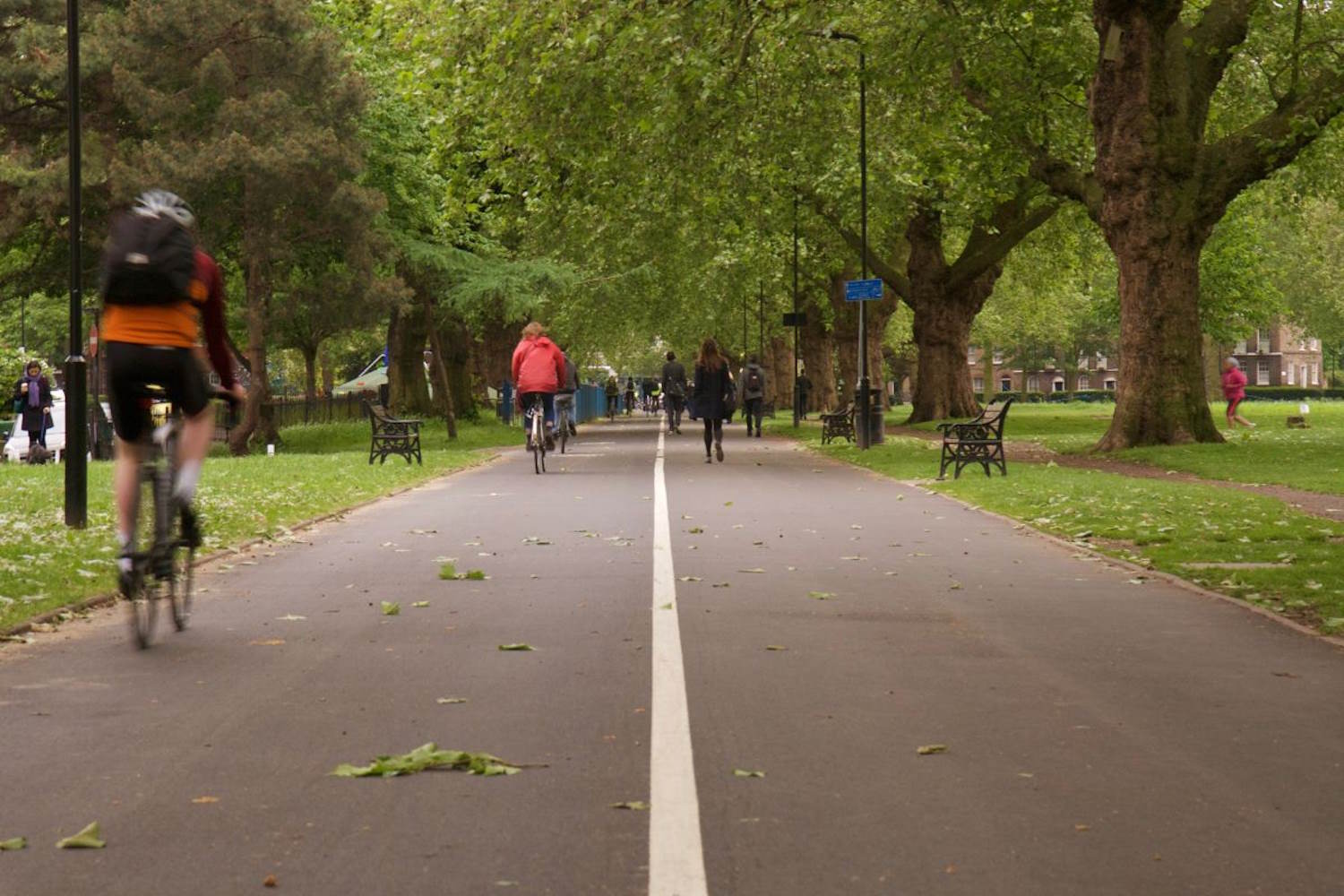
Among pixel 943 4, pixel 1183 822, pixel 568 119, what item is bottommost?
pixel 1183 822

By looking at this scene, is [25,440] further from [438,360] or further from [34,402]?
[438,360]

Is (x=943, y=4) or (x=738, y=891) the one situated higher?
(x=943, y=4)

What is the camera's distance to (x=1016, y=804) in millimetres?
5379

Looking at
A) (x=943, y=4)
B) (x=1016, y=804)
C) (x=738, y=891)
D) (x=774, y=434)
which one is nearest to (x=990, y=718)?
(x=1016, y=804)

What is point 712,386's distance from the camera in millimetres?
27422

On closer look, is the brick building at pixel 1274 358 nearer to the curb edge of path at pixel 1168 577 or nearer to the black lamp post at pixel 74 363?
the curb edge of path at pixel 1168 577

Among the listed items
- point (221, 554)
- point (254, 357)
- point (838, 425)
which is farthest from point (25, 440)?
point (221, 554)

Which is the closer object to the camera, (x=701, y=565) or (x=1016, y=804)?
(x=1016, y=804)

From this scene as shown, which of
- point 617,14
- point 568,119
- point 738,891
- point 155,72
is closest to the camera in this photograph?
point 738,891

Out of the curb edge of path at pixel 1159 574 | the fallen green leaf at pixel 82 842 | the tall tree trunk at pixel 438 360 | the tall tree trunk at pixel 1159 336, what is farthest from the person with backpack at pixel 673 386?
the fallen green leaf at pixel 82 842

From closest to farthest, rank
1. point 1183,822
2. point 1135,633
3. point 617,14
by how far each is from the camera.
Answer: point 1183,822, point 1135,633, point 617,14

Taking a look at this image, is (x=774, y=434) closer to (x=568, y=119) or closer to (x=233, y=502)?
(x=568, y=119)

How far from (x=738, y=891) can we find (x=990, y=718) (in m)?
2.49

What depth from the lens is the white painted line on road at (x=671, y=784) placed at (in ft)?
15.1
